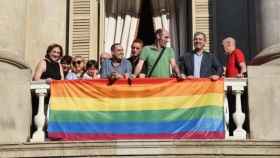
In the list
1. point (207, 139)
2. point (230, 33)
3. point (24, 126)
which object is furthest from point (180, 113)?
point (230, 33)

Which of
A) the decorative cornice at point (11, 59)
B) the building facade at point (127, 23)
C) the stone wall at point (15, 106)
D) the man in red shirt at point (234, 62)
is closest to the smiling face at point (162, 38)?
the man in red shirt at point (234, 62)

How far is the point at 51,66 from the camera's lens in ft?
48.5

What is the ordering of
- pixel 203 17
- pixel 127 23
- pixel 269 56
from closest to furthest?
pixel 269 56 → pixel 203 17 → pixel 127 23

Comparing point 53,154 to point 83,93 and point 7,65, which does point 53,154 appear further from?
point 7,65

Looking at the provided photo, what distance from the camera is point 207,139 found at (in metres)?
13.7

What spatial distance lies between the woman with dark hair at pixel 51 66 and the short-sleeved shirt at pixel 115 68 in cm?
80

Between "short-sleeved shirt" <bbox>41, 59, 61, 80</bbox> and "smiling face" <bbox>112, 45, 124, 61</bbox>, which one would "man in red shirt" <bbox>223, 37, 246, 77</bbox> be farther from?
"short-sleeved shirt" <bbox>41, 59, 61, 80</bbox>

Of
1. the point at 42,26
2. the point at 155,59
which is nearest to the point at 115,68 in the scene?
the point at 155,59

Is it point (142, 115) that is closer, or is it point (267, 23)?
point (142, 115)

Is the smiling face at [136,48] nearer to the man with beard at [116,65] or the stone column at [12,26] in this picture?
the man with beard at [116,65]

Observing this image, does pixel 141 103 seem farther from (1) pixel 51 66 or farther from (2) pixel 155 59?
(1) pixel 51 66

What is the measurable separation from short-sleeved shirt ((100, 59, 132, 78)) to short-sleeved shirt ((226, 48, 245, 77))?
174 centimetres

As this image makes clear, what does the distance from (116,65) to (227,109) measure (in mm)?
2078

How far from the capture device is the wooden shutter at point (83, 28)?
19.1 meters
